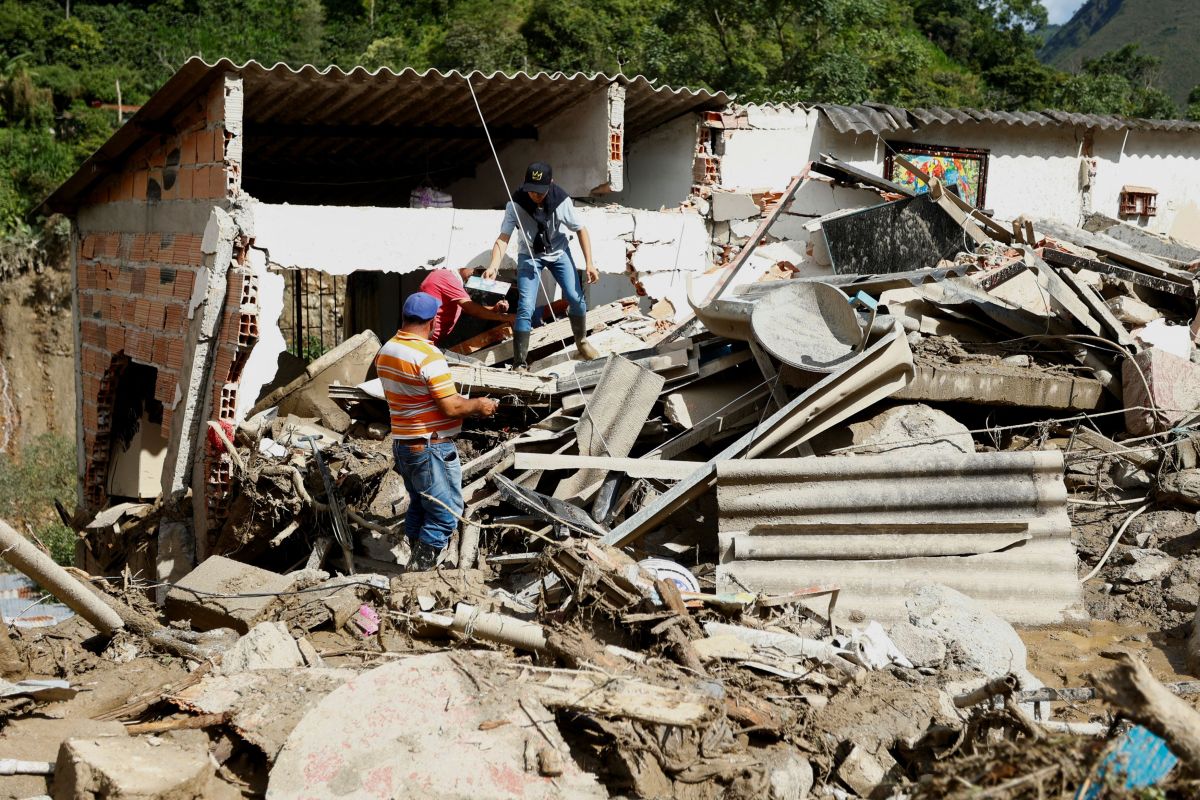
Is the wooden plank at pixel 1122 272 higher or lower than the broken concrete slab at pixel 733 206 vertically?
lower

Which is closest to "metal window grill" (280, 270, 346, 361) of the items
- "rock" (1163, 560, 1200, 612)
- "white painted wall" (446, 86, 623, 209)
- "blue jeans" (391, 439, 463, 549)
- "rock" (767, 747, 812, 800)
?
"white painted wall" (446, 86, 623, 209)

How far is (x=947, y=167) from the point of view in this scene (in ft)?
48.0

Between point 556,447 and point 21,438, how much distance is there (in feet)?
52.1

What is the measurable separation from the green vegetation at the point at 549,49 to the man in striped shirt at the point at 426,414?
1438cm

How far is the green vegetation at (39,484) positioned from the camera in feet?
58.5

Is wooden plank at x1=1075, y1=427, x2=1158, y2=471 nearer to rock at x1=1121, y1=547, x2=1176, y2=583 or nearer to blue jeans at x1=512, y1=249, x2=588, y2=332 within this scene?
rock at x1=1121, y1=547, x2=1176, y2=583

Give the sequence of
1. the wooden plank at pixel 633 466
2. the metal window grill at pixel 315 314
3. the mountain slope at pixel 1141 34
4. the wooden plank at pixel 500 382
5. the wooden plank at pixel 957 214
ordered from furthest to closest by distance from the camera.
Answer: the mountain slope at pixel 1141 34 → the metal window grill at pixel 315 314 → the wooden plank at pixel 957 214 → the wooden plank at pixel 500 382 → the wooden plank at pixel 633 466

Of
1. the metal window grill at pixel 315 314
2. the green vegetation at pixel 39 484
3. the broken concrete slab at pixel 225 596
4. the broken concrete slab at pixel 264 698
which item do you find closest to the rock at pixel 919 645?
the broken concrete slab at pixel 264 698

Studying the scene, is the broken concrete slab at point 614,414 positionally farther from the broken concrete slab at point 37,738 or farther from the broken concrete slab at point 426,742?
the broken concrete slab at point 37,738

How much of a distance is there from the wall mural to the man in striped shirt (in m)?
9.43

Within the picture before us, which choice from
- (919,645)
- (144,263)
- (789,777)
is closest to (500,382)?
(919,645)

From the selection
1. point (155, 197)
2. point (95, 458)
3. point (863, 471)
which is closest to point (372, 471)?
point (863, 471)

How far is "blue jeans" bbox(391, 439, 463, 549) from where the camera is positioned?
6305 millimetres

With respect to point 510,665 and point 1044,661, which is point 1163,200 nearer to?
point 1044,661
